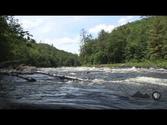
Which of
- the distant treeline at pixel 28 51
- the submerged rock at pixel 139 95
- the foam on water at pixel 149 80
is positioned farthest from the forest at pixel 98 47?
the submerged rock at pixel 139 95

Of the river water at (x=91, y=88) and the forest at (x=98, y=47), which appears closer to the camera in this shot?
the river water at (x=91, y=88)

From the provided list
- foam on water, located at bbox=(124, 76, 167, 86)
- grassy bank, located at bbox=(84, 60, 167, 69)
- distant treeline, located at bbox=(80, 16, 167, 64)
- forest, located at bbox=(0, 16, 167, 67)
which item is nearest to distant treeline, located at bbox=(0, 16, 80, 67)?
forest, located at bbox=(0, 16, 167, 67)

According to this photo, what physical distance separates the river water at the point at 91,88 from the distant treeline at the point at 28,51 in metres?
0.13

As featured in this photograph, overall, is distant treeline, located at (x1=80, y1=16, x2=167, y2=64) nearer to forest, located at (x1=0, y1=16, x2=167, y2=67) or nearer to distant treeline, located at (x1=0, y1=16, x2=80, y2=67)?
forest, located at (x1=0, y1=16, x2=167, y2=67)

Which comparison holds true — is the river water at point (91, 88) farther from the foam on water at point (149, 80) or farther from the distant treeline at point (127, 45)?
the distant treeline at point (127, 45)

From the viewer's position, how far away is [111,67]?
18.0 feet

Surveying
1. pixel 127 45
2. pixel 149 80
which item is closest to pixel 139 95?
pixel 149 80

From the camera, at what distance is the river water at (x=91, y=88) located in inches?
189

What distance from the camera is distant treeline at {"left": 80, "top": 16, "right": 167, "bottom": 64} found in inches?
207

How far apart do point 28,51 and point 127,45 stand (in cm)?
163
